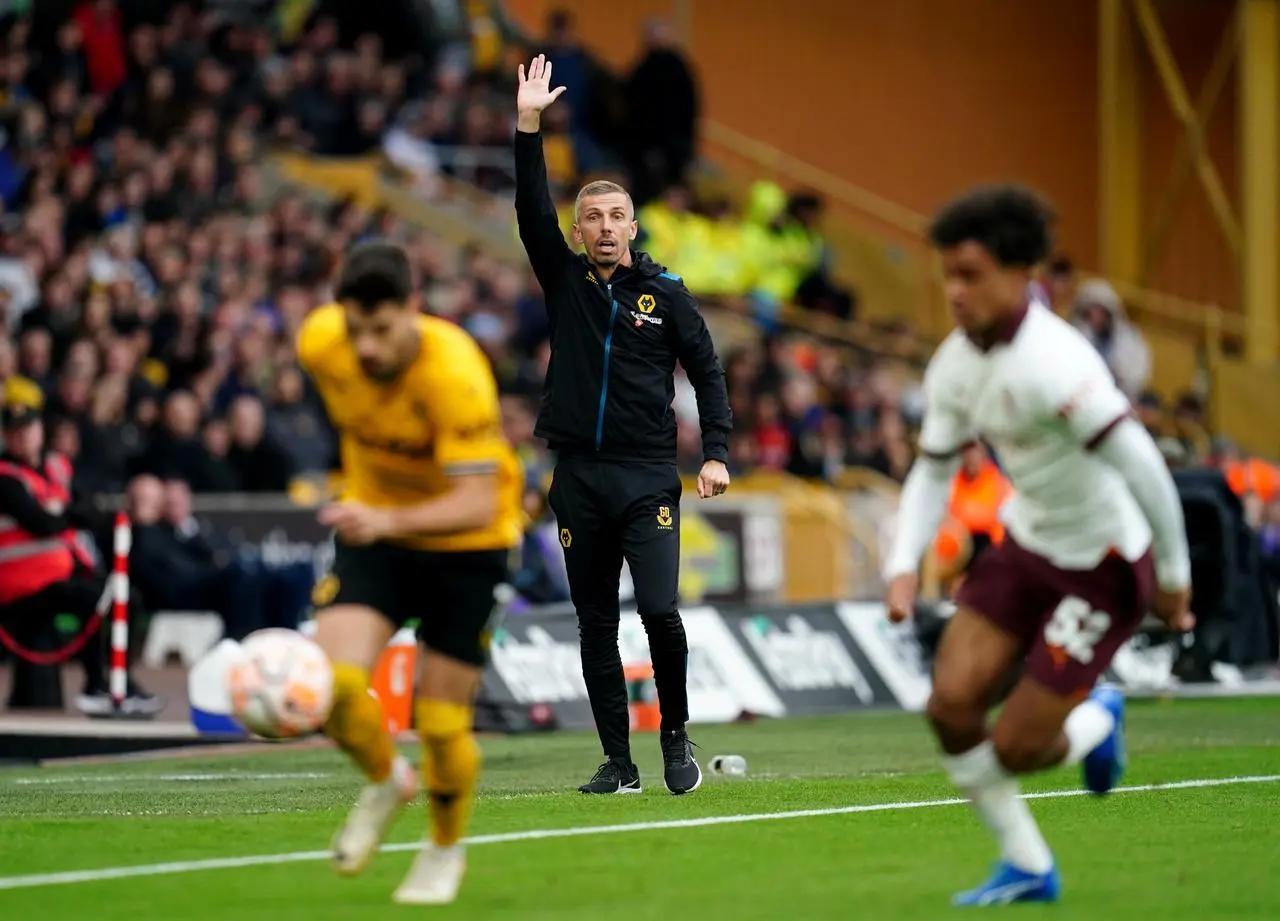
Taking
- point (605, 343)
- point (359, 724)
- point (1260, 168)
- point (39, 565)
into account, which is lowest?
point (359, 724)

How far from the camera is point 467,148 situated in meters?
30.1

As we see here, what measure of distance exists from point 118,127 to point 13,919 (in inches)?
739

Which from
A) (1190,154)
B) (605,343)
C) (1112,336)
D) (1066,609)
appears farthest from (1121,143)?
(1066,609)

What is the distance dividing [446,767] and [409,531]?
0.76m

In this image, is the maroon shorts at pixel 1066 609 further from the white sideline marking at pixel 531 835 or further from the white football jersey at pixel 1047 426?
the white sideline marking at pixel 531 835

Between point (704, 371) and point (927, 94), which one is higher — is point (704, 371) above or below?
below

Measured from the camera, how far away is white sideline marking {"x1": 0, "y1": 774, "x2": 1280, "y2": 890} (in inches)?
325

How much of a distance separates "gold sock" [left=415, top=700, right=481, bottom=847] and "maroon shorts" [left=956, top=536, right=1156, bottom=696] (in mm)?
1646

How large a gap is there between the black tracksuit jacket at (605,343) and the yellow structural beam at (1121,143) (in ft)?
73.7

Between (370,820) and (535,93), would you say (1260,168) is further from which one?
(370,820)

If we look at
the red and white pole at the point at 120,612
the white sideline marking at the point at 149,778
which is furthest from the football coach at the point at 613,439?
the red and white pole at the point at 120,612

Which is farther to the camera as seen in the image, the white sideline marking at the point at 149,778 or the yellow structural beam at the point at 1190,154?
the yellow structural beam at the point at 1190,154

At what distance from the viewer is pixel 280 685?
7543 mm

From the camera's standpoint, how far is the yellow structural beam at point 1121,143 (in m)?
33.1
